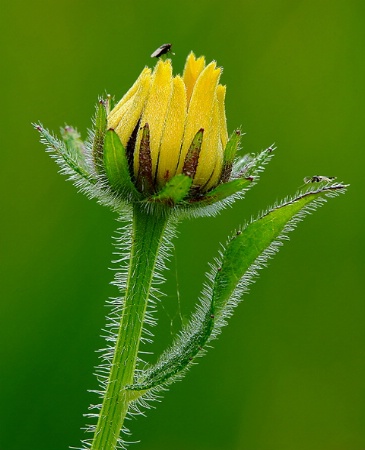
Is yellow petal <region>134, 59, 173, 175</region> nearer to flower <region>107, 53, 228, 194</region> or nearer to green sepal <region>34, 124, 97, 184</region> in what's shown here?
flower <region>107, 53, 228, 194</region>

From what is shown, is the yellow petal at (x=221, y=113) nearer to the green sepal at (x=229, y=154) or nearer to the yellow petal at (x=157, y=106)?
the green sepal at (x=229, y=154)

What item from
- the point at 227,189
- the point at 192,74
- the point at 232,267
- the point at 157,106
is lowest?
the point at 232,267

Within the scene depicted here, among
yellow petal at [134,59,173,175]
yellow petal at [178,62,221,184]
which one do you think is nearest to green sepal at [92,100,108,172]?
yellow petal at [134,59,173,175]

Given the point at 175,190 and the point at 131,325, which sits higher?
the point at 175,190

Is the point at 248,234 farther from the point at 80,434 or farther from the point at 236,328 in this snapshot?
the point at 236,328

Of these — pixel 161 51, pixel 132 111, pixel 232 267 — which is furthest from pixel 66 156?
pixel 232 267

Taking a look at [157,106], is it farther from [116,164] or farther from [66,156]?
[66,156]
